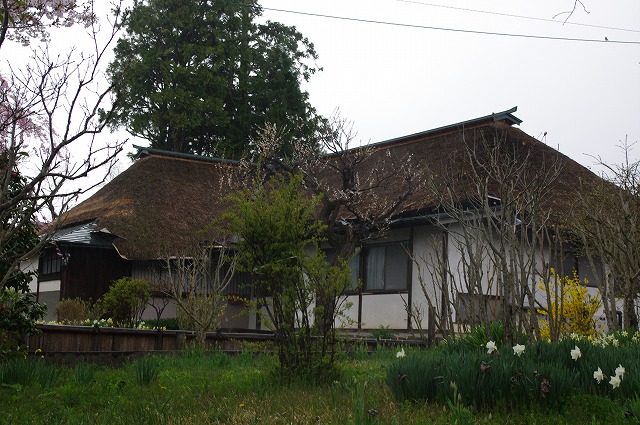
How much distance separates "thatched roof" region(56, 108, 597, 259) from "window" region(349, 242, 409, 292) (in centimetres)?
110

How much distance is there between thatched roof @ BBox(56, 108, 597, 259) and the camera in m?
19.3

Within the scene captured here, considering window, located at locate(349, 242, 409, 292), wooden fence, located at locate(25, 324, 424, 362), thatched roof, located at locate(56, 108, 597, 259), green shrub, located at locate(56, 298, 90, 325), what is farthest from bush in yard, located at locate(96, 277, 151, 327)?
wooden fence, located at locate(25, 324, 424, 362)

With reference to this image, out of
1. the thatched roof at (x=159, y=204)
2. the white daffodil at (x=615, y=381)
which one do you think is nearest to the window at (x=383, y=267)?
the thatched roof at (x=159, y=204)

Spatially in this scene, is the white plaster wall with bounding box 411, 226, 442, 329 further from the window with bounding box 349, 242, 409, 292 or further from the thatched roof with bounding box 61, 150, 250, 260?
the thatched roof with bounding box 61, 150, 250, 260

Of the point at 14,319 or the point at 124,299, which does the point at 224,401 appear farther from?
the point at 124,299

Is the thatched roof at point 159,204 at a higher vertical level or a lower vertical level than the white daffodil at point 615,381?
higher

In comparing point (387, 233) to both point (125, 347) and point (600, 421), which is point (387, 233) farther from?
point (600, 421)

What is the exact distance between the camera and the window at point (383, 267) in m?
18.1

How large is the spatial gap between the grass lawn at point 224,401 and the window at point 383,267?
902 cm

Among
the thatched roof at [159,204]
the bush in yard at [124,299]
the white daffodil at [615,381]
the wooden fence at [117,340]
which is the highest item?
the thatched roof at [159,204]

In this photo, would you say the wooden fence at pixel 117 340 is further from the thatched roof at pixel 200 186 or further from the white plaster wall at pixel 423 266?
the thatched roof at pixel 200 186

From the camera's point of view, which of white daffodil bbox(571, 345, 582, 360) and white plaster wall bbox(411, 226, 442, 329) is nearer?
white daffodil bbox(571, 345, 582, 360)

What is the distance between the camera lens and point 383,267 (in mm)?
18562

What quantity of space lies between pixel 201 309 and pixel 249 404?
7.03m
